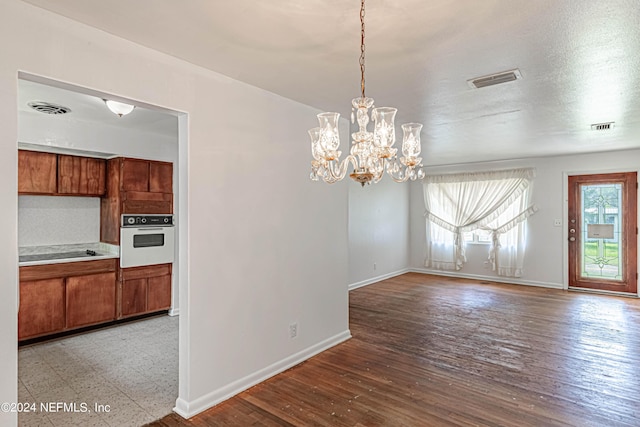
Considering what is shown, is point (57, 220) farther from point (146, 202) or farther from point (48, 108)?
point (48, 108)

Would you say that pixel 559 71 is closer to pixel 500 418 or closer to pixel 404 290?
pixel 500 418

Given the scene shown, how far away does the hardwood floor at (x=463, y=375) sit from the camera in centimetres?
245

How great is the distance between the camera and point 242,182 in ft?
9.30

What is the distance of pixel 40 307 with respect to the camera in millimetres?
3773

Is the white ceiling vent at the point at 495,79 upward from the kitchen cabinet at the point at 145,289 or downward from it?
upward

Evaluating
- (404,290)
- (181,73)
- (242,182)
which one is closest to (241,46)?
(181,73)

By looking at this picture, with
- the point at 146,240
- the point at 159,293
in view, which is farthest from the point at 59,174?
the point at 159,293

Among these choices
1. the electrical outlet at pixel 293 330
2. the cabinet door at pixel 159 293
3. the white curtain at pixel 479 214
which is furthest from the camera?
the white curtain at pixel 479 214

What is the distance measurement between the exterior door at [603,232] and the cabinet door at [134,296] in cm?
739

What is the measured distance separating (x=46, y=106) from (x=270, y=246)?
270 centimetres

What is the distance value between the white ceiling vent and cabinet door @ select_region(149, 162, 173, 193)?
408 cm

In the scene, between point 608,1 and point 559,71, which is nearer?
point 608,1

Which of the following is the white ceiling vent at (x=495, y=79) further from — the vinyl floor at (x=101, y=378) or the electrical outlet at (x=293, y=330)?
the vinyl floor at (x=101, y=378)

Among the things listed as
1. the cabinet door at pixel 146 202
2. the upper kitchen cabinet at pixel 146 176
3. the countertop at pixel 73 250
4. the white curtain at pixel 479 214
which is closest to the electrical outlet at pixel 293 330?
the countertop at pixel 73 250
